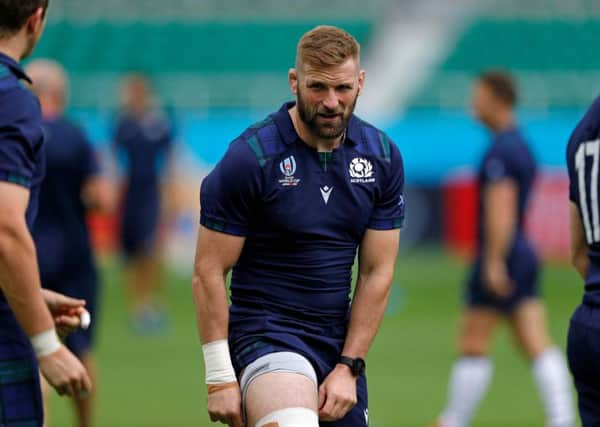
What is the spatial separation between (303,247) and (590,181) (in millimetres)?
1229

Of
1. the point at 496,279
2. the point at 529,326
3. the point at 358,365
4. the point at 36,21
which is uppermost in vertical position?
the point at 36,21

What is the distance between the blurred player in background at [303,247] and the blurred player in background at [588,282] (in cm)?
88

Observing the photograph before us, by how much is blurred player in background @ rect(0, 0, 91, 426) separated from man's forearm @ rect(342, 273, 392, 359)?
1.35 m

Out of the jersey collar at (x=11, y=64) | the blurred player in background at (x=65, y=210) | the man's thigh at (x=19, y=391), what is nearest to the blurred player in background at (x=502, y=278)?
the blurred player in background at (x=65, y=210)

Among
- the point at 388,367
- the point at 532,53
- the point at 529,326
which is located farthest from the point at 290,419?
the point at 532,53

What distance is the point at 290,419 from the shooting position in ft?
16.1

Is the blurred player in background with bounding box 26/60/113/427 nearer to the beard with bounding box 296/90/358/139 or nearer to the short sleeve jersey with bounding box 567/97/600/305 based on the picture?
the beard with bounding box 296/90/358/139

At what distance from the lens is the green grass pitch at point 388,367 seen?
9758 millimetres

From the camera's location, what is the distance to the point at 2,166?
423cm

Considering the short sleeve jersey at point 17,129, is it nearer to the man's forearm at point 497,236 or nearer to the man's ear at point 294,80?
the man's ear at point 294,80

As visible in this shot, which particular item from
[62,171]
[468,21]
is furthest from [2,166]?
[468,21]

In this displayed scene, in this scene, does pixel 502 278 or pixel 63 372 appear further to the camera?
pixel 502 278

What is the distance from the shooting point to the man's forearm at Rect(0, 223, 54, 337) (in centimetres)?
420

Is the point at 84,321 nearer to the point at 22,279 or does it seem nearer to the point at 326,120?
the point at 22,279
